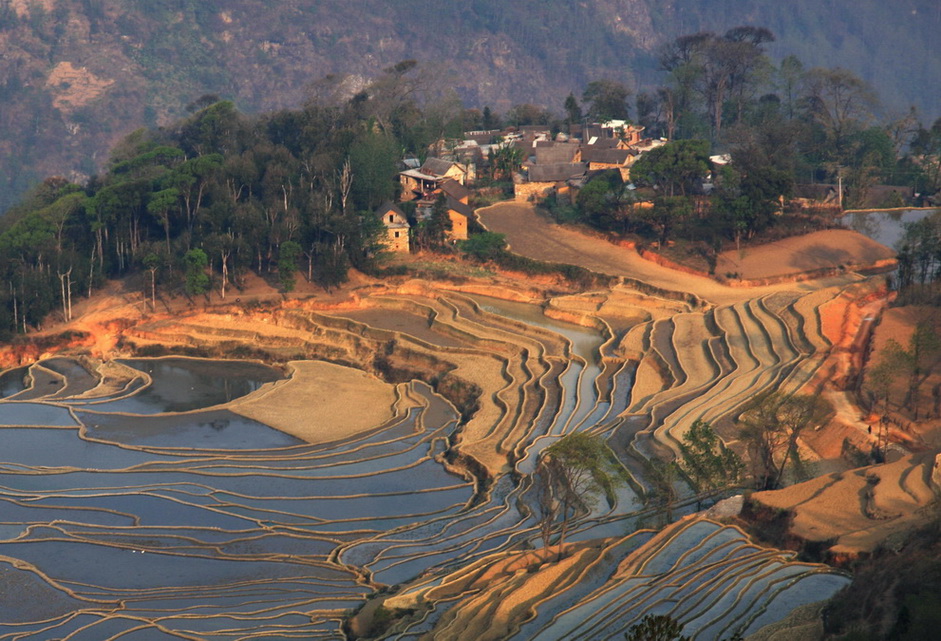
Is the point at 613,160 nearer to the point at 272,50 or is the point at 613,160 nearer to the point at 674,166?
the point at 674,166

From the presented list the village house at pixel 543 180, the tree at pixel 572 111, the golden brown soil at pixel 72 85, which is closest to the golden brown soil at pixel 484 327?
the village house at pixel 543 180

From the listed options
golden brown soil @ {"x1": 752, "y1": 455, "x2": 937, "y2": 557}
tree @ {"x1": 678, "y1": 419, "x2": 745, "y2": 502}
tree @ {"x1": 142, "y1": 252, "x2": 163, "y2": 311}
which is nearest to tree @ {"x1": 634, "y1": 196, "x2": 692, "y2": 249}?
tree @ {"x1": 142, "y1": 252, "x2": 163, "y2": 311}

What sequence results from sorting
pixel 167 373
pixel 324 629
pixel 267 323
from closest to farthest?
pixel 324 629 → pixel 167 373 → pixel 267 323

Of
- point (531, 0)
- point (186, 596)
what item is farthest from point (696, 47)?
point (531, 0)

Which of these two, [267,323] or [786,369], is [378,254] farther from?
[786,369]

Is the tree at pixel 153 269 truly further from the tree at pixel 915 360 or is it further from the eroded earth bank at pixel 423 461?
the tree at pixel 915 360

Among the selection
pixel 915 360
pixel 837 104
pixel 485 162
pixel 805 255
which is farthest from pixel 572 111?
pixel 915 360
